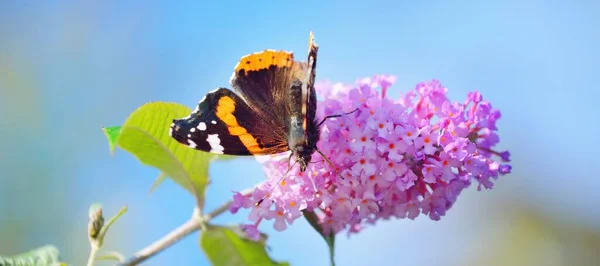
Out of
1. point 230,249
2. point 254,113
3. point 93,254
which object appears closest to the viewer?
point 93,254

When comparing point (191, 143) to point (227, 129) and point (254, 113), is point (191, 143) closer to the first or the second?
point (227, 129)

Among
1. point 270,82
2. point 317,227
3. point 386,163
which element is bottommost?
point 317,227

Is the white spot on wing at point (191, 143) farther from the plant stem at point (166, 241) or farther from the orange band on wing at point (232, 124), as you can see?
the plant stem at point (166, 241)
